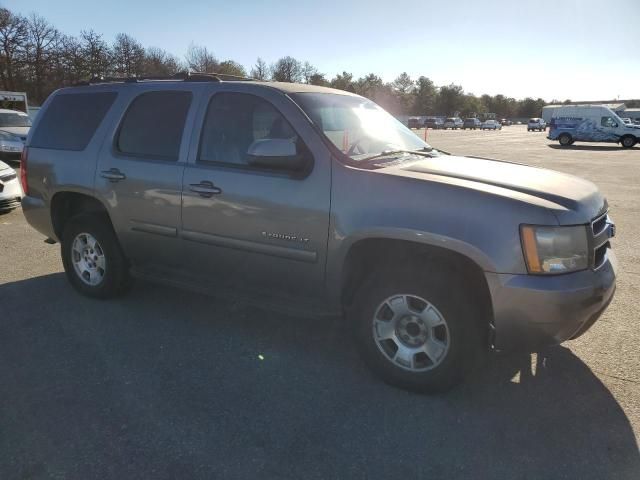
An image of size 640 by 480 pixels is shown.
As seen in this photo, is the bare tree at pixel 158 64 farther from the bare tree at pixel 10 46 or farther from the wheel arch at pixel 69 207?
the wheel arch at pixel 69 207

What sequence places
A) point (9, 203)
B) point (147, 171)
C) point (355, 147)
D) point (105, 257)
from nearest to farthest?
point (355, 147), point (147, 171), point (105, 257), point (9, 203)

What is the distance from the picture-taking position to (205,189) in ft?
12.0

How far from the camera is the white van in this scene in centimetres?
2859

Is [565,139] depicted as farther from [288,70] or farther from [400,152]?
[288,70]

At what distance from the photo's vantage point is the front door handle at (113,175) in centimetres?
411

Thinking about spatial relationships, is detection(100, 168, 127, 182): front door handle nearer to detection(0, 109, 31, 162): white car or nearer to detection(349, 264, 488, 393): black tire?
detection(349, 264, 488, 393): black tire

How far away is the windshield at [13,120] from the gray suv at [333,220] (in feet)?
48.1

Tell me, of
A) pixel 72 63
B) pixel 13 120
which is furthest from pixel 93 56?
pixel 13 120

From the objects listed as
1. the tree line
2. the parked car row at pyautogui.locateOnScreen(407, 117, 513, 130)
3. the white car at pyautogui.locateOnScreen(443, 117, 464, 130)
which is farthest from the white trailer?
the white car at pyautogui.locateOnScreen(443, 117, 464, 130)

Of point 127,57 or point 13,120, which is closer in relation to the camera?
point 13,120

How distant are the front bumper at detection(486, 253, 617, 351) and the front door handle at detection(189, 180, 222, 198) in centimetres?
200

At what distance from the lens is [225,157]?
12.1ft

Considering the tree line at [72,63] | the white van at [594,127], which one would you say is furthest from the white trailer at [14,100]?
the white van at [594,127]

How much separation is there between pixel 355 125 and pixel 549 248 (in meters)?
1.76
